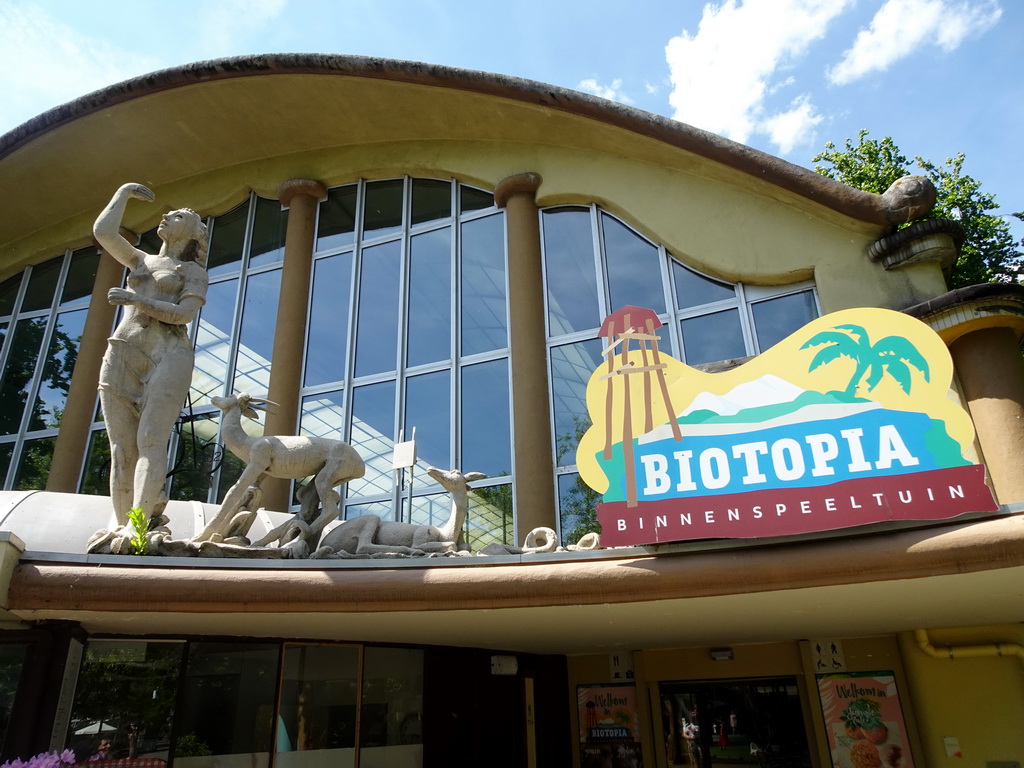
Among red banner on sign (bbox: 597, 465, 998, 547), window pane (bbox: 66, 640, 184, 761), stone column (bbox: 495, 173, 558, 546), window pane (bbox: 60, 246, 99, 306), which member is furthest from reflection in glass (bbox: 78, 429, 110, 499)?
red banner on sign (bbox: 597, 465, 998, 547)

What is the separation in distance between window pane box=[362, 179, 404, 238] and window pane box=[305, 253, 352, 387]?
69 centimetres

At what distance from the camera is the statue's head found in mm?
7773

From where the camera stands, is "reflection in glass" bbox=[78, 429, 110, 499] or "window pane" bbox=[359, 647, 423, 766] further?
"reflection in glass" bbox=[78, 429, 110, 499]

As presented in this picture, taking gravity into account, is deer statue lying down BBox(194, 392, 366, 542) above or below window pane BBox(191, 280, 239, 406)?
below

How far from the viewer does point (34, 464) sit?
43.7ft

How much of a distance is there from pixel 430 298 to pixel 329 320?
1793mm

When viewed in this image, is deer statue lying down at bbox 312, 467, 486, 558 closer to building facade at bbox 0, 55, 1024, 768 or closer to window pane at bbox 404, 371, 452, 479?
building facade at bbox 0, 55, 1024, 768

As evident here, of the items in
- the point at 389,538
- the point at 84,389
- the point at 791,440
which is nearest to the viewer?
the point at 791,440

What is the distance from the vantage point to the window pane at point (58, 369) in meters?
13.7

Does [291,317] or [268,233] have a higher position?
[268,233]

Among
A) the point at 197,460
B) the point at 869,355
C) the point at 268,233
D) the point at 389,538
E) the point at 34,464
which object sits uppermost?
the point at 268,233

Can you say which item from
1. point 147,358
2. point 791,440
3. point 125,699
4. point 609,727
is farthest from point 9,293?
point 791,440

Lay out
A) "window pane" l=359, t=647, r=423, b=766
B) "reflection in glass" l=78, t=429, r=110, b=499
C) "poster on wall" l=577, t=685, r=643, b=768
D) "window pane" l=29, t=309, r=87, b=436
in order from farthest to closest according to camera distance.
→ 1. "window pane" l=29, t=309, r=87, b=436
2. "reflection in glass" l=78, t=429, r=110, b=499
3. "poster on wall" l=577, t=685, r=643, b=768
4. "window pane" l=359, t=647, r=423, b=766

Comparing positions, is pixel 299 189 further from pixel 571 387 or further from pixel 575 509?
pixel 575 509
